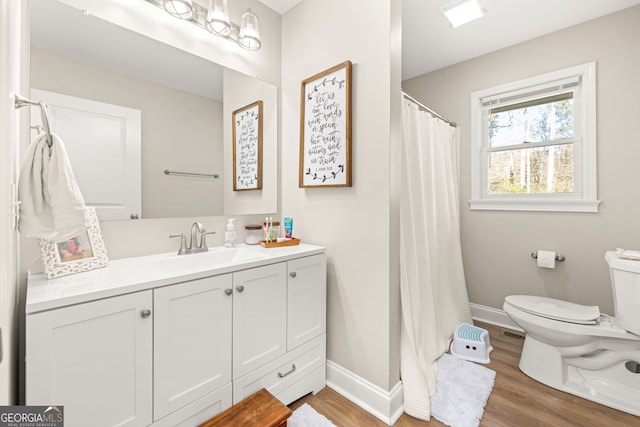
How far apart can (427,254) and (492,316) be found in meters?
1.27

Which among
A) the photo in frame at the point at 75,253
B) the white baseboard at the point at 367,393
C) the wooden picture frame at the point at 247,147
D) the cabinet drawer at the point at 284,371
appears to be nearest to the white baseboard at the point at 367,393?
the white baseboard at the point at 367,393

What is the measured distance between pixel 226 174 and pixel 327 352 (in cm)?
131

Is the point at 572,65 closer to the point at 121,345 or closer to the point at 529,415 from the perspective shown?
the point at 529,415

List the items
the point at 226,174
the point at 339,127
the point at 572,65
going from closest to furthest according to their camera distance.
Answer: the point at 339,127 → the point at 226,174 → the point at 572,65

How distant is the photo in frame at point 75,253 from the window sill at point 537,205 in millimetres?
2832

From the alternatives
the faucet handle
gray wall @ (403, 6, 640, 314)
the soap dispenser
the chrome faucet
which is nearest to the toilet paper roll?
gray wall @ (403, 6, 640, 314)

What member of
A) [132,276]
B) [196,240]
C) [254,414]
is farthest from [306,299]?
[132,276]

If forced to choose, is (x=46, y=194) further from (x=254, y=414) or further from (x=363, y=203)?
(x=363, y=203)

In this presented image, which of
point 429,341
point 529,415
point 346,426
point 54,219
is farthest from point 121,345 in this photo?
point 529,415

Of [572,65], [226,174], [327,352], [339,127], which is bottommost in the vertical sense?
[327,352]

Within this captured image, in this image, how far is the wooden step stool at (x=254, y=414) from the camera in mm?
1156

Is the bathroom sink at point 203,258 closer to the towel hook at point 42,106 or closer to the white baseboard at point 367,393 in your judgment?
the towel hook at point 42,106

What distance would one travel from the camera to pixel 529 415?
58.4 inches

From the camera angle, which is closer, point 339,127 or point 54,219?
point 54,219
